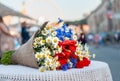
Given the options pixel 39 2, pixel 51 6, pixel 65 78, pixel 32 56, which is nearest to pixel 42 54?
pixel 32 56

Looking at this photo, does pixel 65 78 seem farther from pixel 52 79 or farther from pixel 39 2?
pixel 39 2

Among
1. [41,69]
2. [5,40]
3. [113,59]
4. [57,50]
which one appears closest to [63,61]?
[57,50]

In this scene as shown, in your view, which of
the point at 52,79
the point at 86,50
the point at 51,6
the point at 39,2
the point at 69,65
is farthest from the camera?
the point at 39,2

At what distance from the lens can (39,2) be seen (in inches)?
420

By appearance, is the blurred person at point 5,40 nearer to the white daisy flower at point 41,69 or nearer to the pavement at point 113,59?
the pavement at point 113,59

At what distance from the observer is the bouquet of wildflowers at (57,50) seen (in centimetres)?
354

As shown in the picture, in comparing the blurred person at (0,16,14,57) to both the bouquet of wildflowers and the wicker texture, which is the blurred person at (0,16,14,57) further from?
the bouquet of wildflowers

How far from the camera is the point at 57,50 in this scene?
11.8 feet

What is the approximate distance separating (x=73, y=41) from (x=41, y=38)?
0.31 meters

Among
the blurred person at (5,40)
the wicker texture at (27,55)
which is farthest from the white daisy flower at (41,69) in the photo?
the blurred person at (5,40)

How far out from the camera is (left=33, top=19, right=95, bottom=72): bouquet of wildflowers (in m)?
3.54

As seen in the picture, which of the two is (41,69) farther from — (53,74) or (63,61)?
(63,61)

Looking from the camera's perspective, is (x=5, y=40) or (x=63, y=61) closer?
(x=63, y=61)

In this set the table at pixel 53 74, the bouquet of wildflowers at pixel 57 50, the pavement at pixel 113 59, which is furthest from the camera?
the pavement at pixel 113 59
